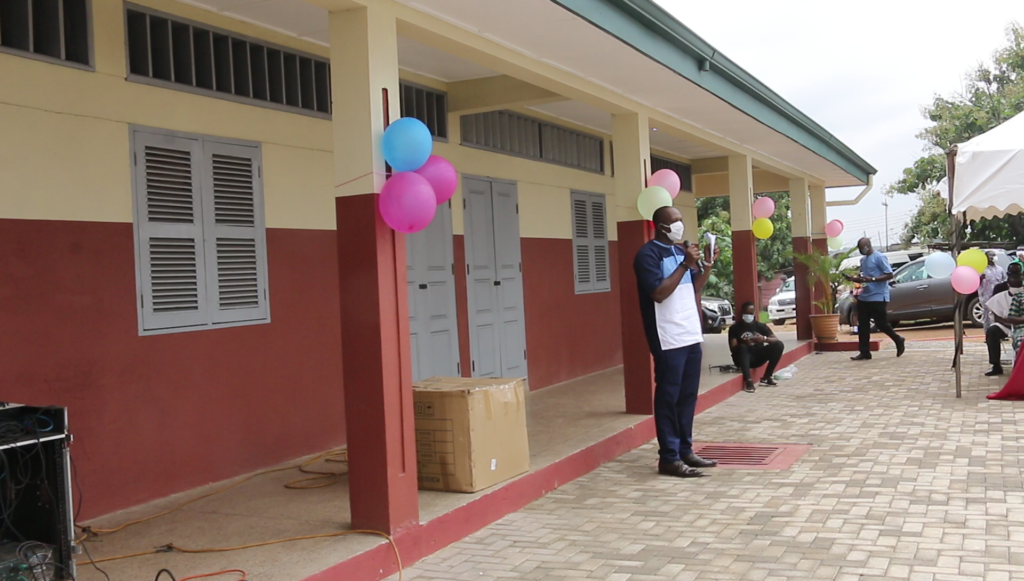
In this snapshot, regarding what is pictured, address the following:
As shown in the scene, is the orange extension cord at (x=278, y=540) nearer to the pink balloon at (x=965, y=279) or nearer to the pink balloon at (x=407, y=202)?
the pink balloon at (x=407, y=202)

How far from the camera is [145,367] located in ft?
18.3

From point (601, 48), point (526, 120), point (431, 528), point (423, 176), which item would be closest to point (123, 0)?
point (423, 176)

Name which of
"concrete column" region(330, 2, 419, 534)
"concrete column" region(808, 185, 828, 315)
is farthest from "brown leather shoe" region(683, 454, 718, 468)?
"concrete column" region(808, 185, 828, 315)

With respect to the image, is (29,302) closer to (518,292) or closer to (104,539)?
(104,539)

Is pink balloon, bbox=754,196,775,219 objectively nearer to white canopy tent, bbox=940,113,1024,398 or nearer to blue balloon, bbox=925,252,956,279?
blue balloon, bbox=925,252,956,279

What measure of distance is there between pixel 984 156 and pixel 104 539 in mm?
7366

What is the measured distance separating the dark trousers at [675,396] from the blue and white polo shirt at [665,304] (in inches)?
3.4

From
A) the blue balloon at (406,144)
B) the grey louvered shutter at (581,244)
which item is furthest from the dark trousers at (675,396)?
the grey louvered shutter at (581,244)

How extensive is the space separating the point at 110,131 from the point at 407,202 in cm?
215

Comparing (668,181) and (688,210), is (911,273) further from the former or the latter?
(668,181)

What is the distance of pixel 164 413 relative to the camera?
569cm

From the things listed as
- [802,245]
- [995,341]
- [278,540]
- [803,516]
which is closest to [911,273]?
[802,245]

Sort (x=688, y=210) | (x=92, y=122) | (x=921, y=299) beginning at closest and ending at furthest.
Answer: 1. (x=92, y=122)
2. (x=688, y=210)
3. (x=921, y=299)

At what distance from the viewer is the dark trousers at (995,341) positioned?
1026cm
